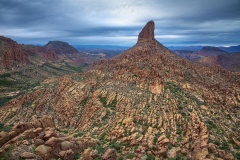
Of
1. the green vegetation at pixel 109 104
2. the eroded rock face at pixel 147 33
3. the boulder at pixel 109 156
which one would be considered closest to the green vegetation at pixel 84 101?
the green vegetation at pixel 109 104

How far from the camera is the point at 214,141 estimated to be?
4294 cm

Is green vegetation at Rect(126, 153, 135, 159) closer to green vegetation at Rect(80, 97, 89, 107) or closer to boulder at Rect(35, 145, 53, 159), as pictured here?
boulder at Rect(35, 145, 53, 159)

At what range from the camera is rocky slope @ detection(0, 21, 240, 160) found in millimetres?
33094

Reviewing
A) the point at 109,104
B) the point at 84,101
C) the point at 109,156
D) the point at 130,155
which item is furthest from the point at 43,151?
the point at 84,101

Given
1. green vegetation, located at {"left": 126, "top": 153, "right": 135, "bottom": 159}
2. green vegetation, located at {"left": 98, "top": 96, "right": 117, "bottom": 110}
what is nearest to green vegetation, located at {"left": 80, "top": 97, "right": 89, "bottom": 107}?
green vegetation, located at {"left": 98, "top": 96, "right": 117, "bottom": 110}

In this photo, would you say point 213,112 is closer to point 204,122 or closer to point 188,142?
point 204,122

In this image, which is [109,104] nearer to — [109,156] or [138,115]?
[138,115]

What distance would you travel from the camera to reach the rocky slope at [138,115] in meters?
33.1

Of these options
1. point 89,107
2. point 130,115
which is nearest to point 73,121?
point 89,107

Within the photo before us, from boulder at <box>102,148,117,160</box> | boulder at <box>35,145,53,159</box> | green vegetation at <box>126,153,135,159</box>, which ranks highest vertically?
boulder at <box>35,145,53,159</box>

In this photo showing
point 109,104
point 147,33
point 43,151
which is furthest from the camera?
point 147,33

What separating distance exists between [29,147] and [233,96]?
66.0 metres

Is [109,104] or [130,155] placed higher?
[109,104]

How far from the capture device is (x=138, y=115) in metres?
59.9
